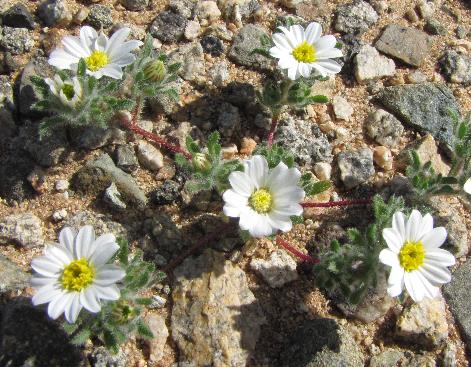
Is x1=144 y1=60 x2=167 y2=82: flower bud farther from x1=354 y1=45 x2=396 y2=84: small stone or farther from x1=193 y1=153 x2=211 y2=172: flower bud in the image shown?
x1=354 y1=45 x2=396 y2=84: small stone

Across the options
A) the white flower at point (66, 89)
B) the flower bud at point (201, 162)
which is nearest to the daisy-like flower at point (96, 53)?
the white flower at point (66, 89)

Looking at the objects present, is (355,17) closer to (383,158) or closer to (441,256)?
(383,158)

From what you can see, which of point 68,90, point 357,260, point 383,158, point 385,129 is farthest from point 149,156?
point 385,129

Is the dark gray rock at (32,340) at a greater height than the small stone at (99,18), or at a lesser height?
lesser

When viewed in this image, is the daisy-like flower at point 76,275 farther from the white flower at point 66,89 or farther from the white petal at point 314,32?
the white petal at point 314,32

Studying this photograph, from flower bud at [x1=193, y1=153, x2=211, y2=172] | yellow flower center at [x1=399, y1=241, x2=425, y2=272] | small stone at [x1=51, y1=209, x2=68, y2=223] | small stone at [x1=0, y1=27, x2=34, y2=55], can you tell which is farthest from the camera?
small stone at [x1=0, y1=27, x2=34, y2=55]

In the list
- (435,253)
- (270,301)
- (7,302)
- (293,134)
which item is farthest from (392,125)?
(7,302)

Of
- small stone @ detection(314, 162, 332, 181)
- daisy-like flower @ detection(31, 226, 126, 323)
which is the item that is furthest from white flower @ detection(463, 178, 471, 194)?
daisy-like flower @ detection(31, 226, 126, 323)

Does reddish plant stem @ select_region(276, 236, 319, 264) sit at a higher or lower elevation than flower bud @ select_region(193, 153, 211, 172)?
lower

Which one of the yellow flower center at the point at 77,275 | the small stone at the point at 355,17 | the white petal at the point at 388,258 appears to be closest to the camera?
the yellow flower center at the point at 77,275
